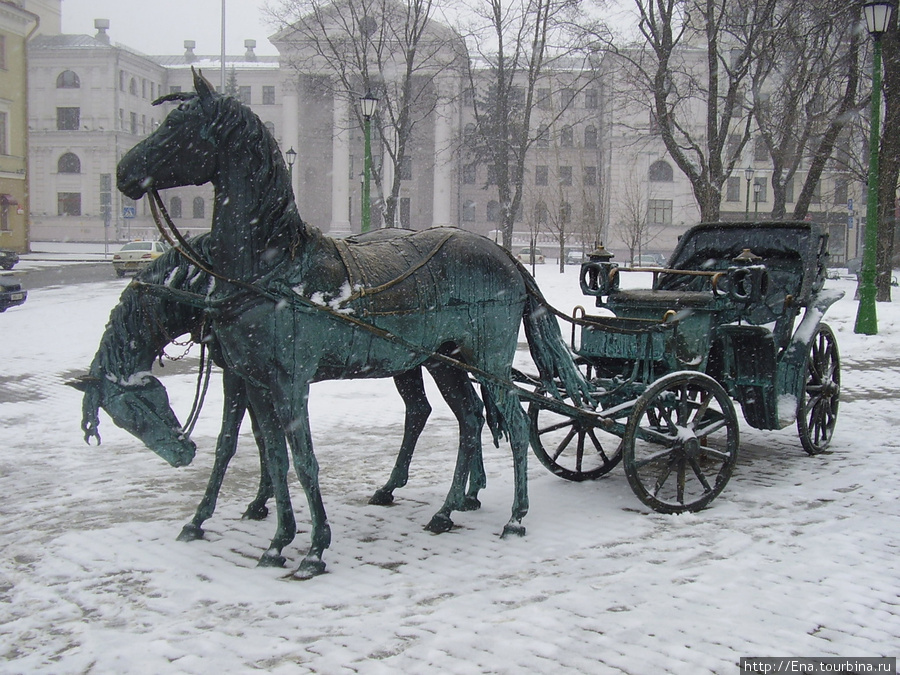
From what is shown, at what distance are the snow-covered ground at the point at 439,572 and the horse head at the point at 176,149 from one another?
220cm

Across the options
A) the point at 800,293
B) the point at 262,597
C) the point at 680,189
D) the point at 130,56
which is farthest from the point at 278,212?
the point at 130,56

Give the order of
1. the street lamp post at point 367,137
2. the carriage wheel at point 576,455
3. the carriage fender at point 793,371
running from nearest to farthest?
1. the carriage wheel at point 576,455
2. the carriage fender at point 793,371
3. the street lamp post at point 367,137

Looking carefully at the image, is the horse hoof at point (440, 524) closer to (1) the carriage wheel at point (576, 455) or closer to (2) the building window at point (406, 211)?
(1) the carriage wheel at point (576, 455)

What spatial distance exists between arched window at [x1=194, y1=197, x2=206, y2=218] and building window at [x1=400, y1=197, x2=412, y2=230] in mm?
17384

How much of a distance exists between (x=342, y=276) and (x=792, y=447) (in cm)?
509

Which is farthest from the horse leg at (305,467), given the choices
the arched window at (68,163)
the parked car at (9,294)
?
the arched window at (68,163)

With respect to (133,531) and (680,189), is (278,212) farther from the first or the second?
(680,189)

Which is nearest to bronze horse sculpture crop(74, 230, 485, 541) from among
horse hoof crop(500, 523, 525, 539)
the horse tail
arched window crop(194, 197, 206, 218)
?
the horse tail

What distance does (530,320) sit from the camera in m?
6.16

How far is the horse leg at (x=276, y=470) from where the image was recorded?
4.99 m

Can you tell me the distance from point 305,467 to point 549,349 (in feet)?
6.84

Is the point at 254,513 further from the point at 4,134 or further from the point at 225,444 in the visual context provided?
the point at 4,134

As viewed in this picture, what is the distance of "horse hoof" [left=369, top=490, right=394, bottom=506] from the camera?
6.27 metres

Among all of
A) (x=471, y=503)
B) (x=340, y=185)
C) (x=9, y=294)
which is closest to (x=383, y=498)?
(x=471, y=503)
